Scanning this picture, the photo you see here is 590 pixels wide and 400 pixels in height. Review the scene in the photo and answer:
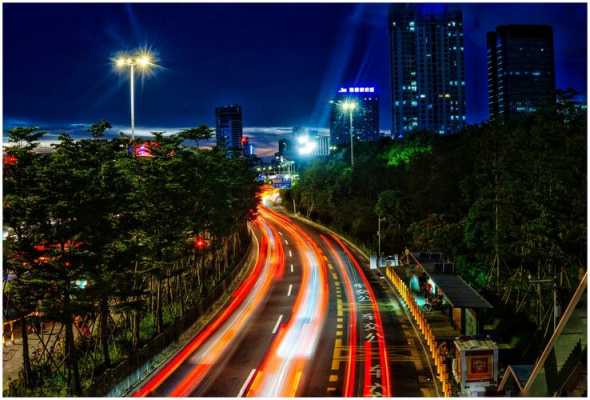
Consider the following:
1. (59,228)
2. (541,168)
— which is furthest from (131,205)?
(541,168)

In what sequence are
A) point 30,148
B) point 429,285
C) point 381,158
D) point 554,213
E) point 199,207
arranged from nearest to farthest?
point 30,148, point 554,213, point 199,207, point 429,285, point 381,158

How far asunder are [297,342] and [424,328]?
5.82m

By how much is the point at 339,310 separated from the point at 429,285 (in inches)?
224

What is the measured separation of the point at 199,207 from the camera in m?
32.1

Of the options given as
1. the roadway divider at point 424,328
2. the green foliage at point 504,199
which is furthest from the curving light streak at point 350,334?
the green foliage at point 504,199

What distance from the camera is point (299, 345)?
25.9 metres

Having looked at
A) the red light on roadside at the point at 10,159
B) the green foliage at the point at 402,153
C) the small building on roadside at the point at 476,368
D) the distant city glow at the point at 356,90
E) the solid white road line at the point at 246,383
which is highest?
the distant city glow at the point at 356,90

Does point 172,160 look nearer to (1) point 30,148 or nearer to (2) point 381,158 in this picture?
(1) point 30,148

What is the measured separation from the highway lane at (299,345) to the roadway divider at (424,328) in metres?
0.79

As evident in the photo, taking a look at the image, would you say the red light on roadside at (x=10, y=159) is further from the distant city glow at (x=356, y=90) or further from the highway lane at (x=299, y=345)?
the distant city glow at (x=356, y=90)

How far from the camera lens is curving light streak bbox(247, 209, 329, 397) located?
20469mm

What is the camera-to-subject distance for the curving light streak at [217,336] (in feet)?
68.4

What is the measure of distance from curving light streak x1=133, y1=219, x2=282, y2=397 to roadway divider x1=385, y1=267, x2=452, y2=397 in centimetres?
853

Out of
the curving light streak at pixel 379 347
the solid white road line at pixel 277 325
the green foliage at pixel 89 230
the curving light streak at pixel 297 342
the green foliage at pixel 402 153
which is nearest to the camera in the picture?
the green foliage at pixel 89 230
